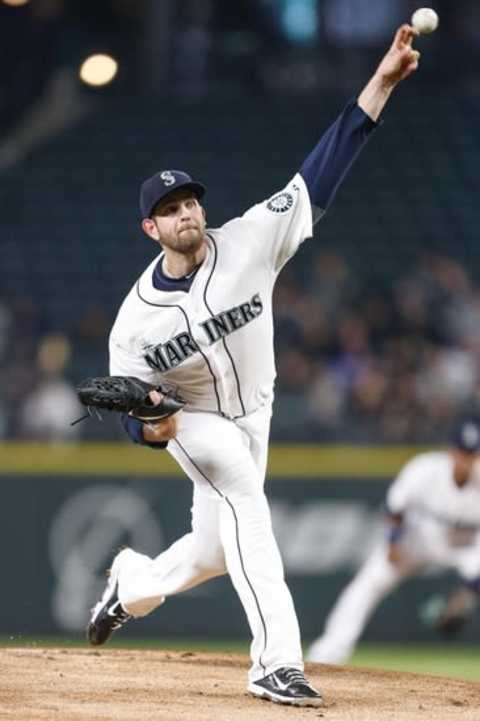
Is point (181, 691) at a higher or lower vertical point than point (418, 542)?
lower

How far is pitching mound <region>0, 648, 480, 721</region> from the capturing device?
5645 mm

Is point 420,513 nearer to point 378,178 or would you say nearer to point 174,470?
point 174,470

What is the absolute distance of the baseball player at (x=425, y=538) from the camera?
11.1 metres

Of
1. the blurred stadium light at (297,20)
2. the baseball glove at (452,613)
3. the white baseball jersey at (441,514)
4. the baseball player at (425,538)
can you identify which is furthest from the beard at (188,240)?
the blurred stadium light at (297,20)

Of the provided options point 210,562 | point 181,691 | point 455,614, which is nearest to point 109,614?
point 210,562

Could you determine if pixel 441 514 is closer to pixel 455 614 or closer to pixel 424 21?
pixel 455 614

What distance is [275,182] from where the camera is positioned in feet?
55.2

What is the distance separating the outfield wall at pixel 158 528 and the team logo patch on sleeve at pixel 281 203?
6.70 m

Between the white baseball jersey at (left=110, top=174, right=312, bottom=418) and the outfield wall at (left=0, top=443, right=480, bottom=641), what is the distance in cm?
652

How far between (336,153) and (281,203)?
277 mm

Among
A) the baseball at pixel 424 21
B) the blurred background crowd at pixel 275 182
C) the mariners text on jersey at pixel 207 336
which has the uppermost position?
the blurred background crowd at pixel 275 182

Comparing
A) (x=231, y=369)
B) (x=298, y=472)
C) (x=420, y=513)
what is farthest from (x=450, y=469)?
(x=231, y=369)

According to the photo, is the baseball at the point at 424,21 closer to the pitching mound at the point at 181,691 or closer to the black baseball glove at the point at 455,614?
the pitching mound at the point at 181,691

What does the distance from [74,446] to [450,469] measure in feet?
9.77
